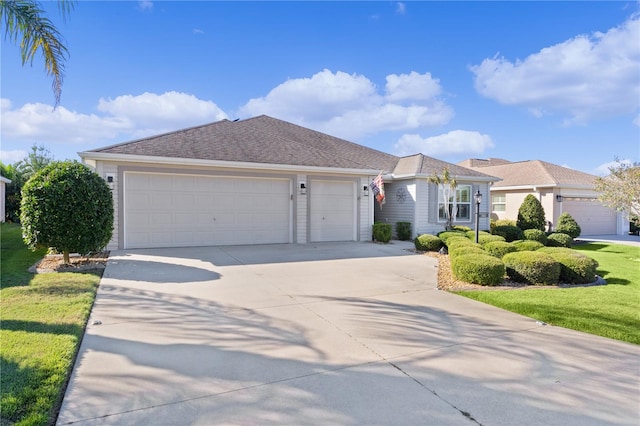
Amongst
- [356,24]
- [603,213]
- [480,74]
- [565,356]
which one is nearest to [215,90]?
[356,24]

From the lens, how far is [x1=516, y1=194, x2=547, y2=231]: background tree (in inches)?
637

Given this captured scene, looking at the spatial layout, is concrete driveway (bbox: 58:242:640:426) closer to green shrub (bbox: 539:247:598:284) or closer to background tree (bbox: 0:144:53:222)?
green shrub (bbox: 539:247:598:284)

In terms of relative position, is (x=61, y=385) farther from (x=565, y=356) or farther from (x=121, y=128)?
(x=121, y=128)

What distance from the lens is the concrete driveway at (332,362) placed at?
8.67ft

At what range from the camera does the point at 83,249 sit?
312 inches

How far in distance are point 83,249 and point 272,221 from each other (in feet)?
19.8

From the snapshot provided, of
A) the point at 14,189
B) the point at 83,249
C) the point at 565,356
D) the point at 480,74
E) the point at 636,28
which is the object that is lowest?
the point at 565,356

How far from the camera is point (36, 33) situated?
19.5ft

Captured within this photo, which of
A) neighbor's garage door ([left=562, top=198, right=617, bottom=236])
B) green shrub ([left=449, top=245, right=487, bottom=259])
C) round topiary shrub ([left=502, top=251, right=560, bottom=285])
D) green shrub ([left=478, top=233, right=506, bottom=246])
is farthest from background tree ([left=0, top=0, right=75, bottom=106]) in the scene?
neighbor's garage door ([left=562, top=198, right=617, bottom=236])

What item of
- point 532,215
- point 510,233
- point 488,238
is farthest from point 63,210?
point 532,215

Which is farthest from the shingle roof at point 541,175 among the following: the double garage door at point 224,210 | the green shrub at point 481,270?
the green shrub at point 481,270

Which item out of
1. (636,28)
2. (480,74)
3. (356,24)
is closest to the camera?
(636,28)

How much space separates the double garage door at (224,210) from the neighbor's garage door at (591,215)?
489 inches

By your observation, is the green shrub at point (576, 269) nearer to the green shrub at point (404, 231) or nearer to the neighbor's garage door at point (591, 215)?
the green shrub at point (404, 231)
